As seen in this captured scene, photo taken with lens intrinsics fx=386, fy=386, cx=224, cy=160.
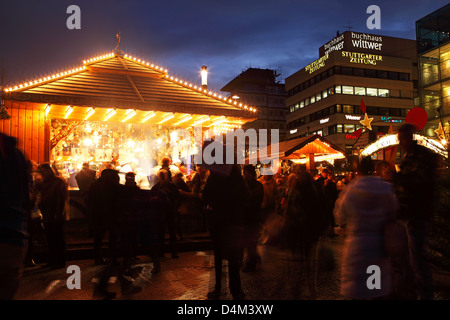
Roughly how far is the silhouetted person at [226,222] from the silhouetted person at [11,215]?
122 inches

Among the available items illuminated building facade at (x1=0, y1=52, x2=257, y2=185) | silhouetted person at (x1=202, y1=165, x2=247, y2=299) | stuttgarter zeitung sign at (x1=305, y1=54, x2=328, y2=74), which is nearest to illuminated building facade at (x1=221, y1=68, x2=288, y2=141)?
stuttgarter zeitung sign at (x1=305, y1=54, x2=328, y2=74)

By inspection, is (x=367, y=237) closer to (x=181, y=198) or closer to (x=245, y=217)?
(x=245, y=217)

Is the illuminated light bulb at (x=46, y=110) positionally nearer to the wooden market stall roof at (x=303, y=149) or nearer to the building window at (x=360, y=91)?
the wooden market stall roof at (x=303, y=149)

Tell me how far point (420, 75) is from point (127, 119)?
3280cm

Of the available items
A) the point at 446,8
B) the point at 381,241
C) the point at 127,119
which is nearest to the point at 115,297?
the point at 381,241

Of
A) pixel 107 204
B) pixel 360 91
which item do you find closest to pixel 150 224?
pixel 107 204

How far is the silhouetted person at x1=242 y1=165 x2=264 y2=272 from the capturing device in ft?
24.1

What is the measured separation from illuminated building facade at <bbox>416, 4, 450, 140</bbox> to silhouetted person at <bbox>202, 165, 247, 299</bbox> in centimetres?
3533

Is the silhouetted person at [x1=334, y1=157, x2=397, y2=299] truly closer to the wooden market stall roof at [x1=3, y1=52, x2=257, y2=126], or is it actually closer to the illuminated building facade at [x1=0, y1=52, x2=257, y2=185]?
the illuminated building facade at [x1=0, y1=52, x2=257, y2=185]

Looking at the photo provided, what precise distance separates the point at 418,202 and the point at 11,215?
4240mm

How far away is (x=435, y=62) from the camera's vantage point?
3719 centimetres

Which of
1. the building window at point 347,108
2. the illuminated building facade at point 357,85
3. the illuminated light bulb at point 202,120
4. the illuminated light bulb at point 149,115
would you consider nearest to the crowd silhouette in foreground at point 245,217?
the illuminated light bulb at point 149,115
